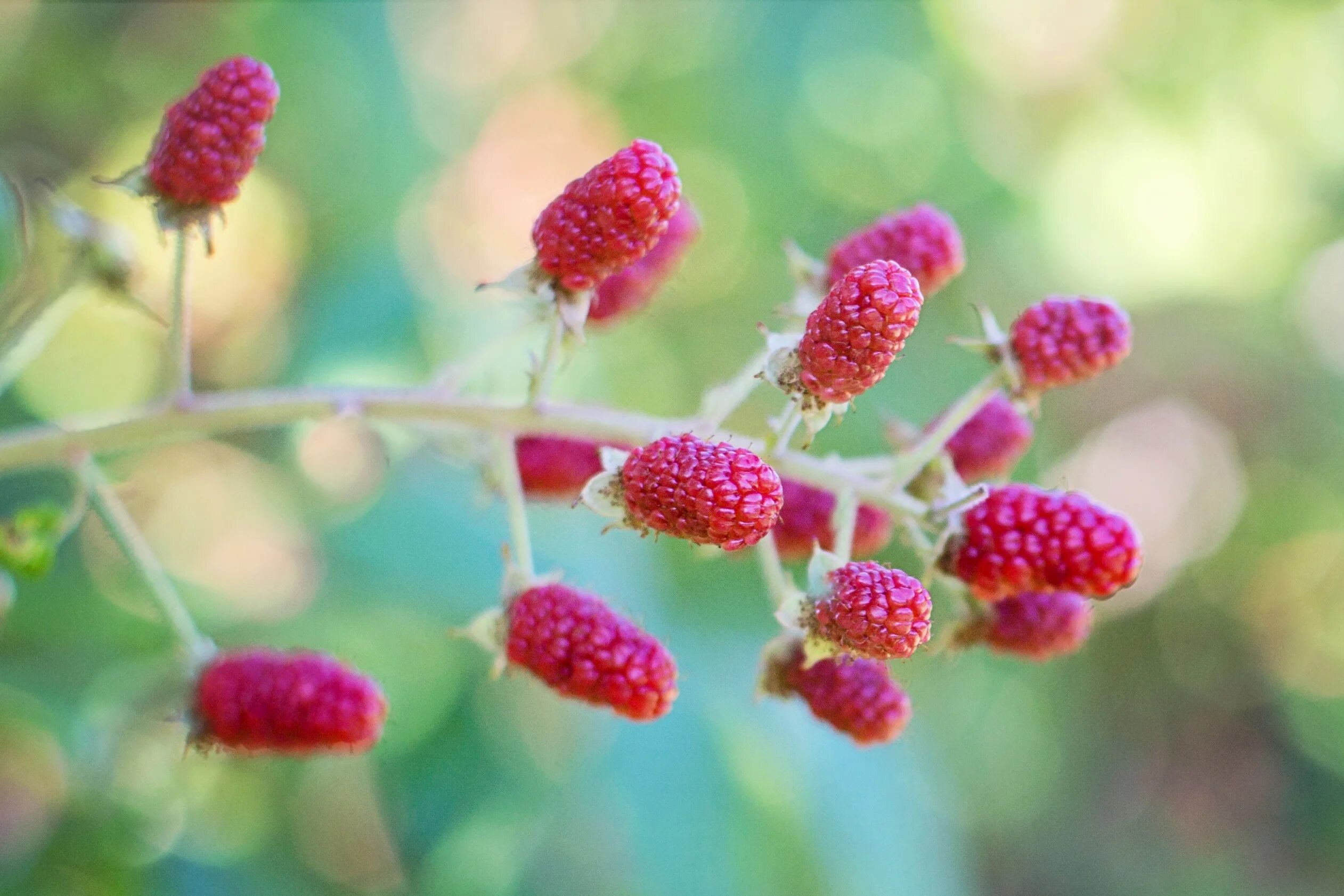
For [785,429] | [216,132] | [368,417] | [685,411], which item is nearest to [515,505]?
[368,417]

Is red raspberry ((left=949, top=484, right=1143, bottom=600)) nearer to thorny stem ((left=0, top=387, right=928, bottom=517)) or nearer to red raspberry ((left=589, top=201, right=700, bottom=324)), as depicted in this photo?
thorny stem ((left=0, top=387, right=928, bottom=517))

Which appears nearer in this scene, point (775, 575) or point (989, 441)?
point (775, 575)

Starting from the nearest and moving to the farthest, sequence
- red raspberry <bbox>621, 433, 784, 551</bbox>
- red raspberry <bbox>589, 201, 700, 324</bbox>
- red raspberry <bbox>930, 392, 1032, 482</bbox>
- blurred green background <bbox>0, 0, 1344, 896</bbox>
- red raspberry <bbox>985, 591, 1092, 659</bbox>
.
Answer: red raspberry <bbox>621, 433, 784, 551</bbox>
red raspberry <bbox>985, 591, 1092, 659</bbox>
red raspberry <bbox>930, 392, 1032, 482</bbox>
red raspberry <bbox>589, 201, 700, 324</bbox>
blurred green background <bbox>0, 0, 1344, 896</bbox>

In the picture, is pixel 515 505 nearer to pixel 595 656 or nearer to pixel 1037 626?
pixel 595 656

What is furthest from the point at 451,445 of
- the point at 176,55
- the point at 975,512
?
the point at 176,55

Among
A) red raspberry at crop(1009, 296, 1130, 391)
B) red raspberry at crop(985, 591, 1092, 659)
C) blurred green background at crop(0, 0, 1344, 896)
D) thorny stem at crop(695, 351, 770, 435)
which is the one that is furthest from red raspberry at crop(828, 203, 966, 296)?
blurred green background at crop(0, 0, 1344, 896)
